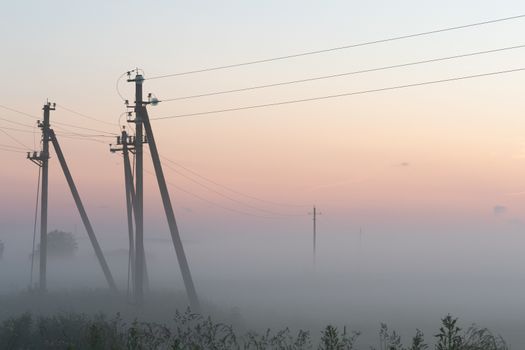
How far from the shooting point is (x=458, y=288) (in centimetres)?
9900

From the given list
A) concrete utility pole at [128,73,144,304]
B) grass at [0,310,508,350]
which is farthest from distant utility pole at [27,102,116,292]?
grass at [0,310,508,350]

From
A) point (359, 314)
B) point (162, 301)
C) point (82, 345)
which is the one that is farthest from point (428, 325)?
point (82, 345)

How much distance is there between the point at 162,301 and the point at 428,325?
17.3 meters

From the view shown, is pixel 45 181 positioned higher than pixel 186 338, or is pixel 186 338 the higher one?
pixel 45 181

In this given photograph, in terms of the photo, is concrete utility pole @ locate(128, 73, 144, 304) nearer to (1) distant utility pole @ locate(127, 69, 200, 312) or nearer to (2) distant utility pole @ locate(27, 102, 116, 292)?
(1) distant utility pole @ locate(127, 69, 200, 312)

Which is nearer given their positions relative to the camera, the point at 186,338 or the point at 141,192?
the point at 186,338

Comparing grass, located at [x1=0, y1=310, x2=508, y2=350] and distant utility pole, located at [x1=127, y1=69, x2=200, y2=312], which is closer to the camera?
grass, located at [x1=0, y1=310, x2=508, y2=350]

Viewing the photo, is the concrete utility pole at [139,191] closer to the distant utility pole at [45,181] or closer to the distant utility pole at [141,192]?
the distant utility pole at [141,192]

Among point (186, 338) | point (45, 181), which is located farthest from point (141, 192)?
point (186, 338)

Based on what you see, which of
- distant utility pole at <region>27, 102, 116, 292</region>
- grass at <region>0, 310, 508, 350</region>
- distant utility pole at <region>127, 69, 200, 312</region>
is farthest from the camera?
distant utility pole at <region>27, 102, 116, 292</region>

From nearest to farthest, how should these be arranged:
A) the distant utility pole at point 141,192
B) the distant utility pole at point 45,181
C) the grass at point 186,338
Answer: the grass at point 186,338, the distant utility pole at point 141,192, the distant utility pole at point 45,181

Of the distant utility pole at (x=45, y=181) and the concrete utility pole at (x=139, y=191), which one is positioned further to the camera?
the distant utility pole at (x=45, y=181)

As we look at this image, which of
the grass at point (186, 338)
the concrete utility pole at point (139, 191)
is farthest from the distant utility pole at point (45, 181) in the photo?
the grass at point (186, 338)

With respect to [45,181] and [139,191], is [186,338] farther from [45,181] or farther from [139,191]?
[45,181]
